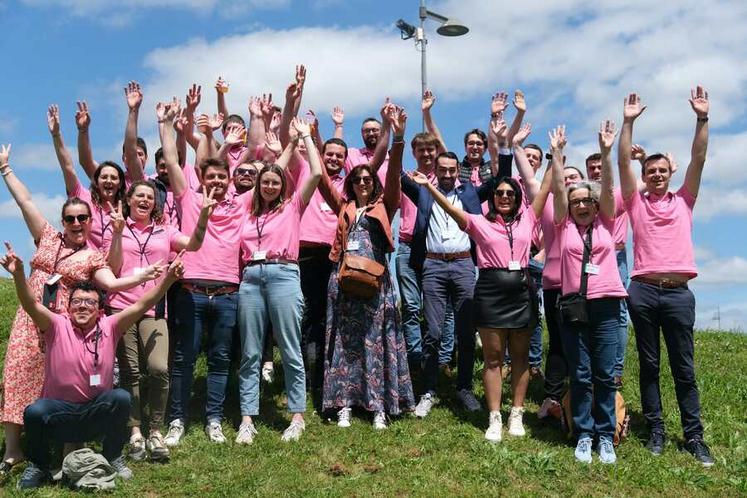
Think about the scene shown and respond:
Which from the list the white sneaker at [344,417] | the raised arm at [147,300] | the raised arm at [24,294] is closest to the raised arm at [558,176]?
the white sneaker at [344,417]

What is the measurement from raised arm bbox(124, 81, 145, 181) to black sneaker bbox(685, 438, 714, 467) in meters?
6.28

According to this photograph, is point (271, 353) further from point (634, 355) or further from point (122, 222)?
point (634, 355)

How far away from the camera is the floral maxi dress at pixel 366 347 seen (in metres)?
7.80

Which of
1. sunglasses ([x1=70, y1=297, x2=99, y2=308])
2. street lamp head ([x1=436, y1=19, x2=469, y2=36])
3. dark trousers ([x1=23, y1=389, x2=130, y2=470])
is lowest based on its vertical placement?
dark trousers ([x1=23, y1=389, x2=130, y2=470])

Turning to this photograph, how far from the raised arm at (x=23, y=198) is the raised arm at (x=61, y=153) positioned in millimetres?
505

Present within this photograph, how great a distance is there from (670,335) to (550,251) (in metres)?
1.44

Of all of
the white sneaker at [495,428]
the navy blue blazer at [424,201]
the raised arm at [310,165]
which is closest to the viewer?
the white sneaker at [495,428]

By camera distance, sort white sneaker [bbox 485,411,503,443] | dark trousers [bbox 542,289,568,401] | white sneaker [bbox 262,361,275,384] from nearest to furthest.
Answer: white sneaker [bbox 485,411,503,443], dark trousers [bbox 542,289,568,401], white sneaker [bbox 262,361,275,384]

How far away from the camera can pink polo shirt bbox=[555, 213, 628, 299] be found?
7.00 metres

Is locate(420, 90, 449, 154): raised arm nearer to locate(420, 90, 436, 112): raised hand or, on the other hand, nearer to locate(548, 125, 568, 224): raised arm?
locate(420, 90, 436, 112): raised hand

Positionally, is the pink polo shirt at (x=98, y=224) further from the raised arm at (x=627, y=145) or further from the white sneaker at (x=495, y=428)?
the raised arm at (x=627, y=145)

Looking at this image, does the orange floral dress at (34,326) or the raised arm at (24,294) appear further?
the orange floral dress at (34,326)

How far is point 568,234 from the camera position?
7230 mm

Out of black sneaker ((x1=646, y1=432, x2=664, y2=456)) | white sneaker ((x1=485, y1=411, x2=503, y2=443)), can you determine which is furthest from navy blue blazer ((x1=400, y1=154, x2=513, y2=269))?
black sneaker ((x1=646, y1=432, x2=664, y2=456))
